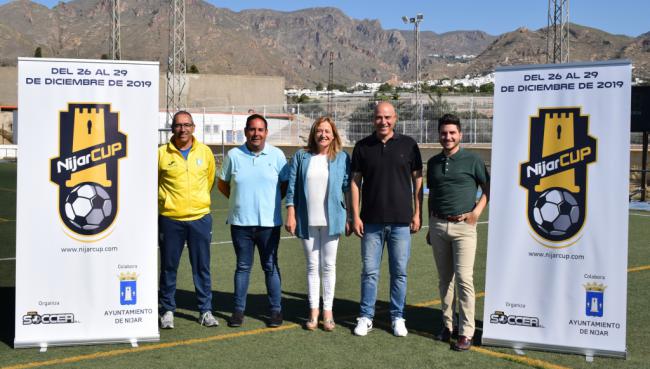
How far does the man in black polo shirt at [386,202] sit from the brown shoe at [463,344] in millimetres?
498

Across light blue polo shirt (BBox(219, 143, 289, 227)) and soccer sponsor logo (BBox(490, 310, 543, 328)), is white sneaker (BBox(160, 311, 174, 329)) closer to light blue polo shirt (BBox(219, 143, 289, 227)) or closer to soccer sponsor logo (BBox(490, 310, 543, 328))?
light blue polo shirt (BBox(219, 143, 289, 227))

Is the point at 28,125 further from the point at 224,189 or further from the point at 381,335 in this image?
the point at 381,335

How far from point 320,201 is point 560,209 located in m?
1.86

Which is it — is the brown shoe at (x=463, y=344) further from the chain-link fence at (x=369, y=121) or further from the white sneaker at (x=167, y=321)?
the chain-link fence at (x=369, y=121)

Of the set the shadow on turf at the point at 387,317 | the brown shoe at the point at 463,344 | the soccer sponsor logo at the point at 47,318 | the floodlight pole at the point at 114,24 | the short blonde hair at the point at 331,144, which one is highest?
the floodlight pole at the point at 114,24

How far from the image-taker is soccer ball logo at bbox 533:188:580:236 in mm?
5820

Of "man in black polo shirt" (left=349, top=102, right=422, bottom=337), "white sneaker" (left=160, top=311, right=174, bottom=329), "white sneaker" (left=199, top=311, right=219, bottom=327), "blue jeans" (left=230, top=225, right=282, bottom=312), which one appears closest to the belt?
"man in black polo shirt" (left=349, top=102, right=422, bottom=337)

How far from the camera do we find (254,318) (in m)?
6.84

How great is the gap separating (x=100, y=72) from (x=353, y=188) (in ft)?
7.09

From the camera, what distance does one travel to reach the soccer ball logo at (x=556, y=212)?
5.82m

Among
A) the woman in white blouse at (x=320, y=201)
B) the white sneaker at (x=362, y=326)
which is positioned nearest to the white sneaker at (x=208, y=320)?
the woman in white blouse at (x=320, y=201)

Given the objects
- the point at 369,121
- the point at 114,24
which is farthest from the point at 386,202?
the point at 114,24

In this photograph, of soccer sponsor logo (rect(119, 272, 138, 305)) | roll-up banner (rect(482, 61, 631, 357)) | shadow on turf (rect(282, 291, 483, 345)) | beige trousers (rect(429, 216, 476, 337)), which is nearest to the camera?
roll-up banner (rect(482, 61, 631, 357))

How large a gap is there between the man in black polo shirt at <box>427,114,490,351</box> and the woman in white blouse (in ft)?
2.53
